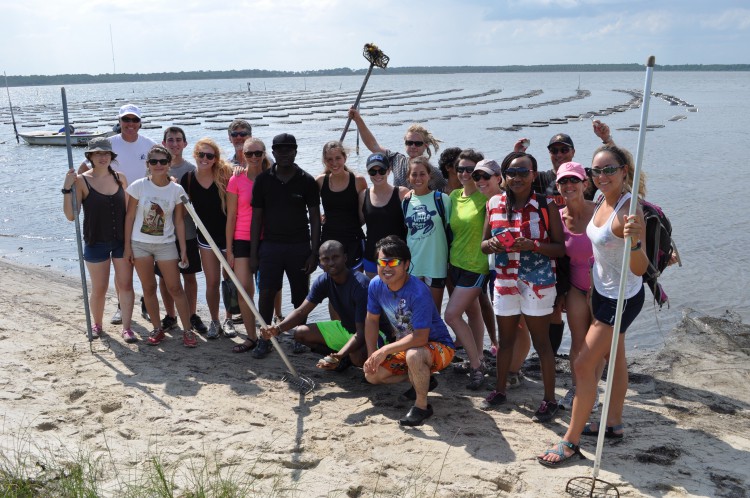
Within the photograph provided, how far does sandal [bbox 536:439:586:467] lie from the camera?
4.49 metres

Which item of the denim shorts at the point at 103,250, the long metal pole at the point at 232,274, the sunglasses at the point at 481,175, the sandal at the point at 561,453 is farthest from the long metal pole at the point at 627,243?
the denim shorts at the point at 103,250

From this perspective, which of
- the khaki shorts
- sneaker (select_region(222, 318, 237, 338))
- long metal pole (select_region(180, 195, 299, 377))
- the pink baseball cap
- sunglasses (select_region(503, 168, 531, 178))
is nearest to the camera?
the pink baseball cap

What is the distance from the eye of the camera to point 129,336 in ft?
22.4

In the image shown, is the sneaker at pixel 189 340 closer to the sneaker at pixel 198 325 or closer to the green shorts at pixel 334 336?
the sneaker at pixel 198 325

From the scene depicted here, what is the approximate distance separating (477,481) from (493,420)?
914 millimetres

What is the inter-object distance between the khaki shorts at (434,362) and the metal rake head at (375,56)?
3.66 m

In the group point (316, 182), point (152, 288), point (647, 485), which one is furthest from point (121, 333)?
point (647, 485)

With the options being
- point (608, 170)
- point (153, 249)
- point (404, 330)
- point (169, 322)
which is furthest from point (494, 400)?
point (169, 322)

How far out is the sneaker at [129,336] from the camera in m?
6.80

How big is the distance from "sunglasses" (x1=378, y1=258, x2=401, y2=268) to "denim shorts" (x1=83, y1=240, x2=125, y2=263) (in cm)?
288

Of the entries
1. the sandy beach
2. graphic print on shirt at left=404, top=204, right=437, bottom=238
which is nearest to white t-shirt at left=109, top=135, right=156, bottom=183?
the sandy beach

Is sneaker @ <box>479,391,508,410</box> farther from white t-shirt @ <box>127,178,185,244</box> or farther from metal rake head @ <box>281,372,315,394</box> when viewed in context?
white t-shirt @ <box>127,178,185,244</box>

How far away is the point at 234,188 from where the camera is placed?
6.54 metres

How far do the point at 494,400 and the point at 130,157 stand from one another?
437cm
